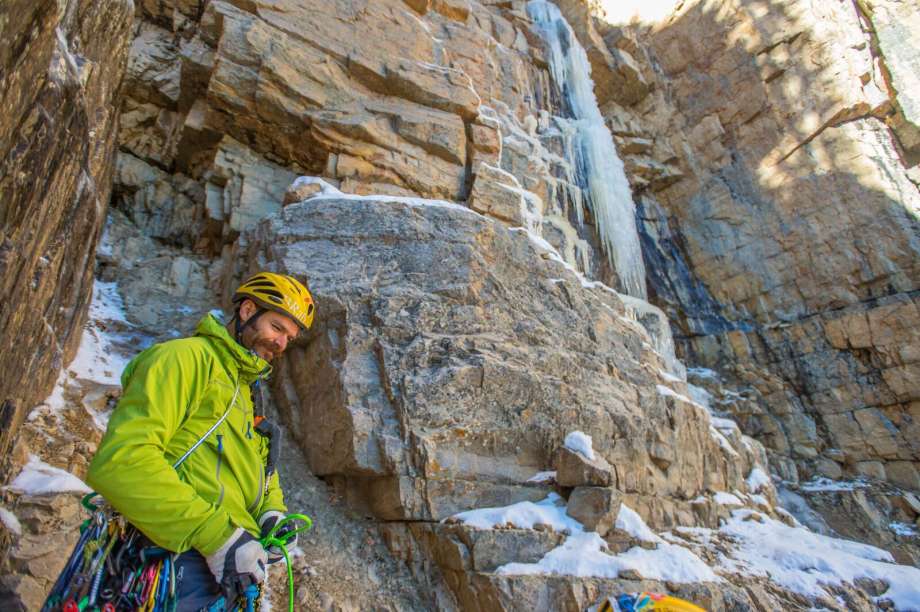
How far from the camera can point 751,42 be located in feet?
60.0

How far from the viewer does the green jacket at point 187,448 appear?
65.9 inches

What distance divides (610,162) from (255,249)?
1426cm

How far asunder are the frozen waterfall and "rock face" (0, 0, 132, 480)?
504 inches

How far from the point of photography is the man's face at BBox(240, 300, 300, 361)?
228cm

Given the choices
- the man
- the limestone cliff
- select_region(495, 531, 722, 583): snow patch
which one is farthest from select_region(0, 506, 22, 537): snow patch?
select_region(495, 531, 722, 583): snow patch

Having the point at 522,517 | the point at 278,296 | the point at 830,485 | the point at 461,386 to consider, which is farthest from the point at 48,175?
the point at 830,485

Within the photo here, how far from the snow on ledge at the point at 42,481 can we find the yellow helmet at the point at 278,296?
2.60m

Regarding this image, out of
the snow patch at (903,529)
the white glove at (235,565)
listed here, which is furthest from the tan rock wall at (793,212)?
the white glove at (235,565)

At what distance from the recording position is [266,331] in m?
2.28

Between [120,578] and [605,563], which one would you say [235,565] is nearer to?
[120,578]

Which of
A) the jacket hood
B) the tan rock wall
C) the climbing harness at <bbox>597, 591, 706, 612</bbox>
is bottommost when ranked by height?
the climbing harness at <bbox>597, 591, 706, 612</bbox>

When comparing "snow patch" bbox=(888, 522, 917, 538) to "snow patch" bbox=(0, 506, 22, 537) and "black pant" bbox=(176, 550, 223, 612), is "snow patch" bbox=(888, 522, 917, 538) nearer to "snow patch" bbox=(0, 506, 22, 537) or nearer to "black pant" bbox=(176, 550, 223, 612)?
"black pant" bbox=(176, 550, 223, 612)

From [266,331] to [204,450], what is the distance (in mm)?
530

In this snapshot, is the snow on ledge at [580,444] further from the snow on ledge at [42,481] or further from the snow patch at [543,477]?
the snow on ledge at [42,481]
